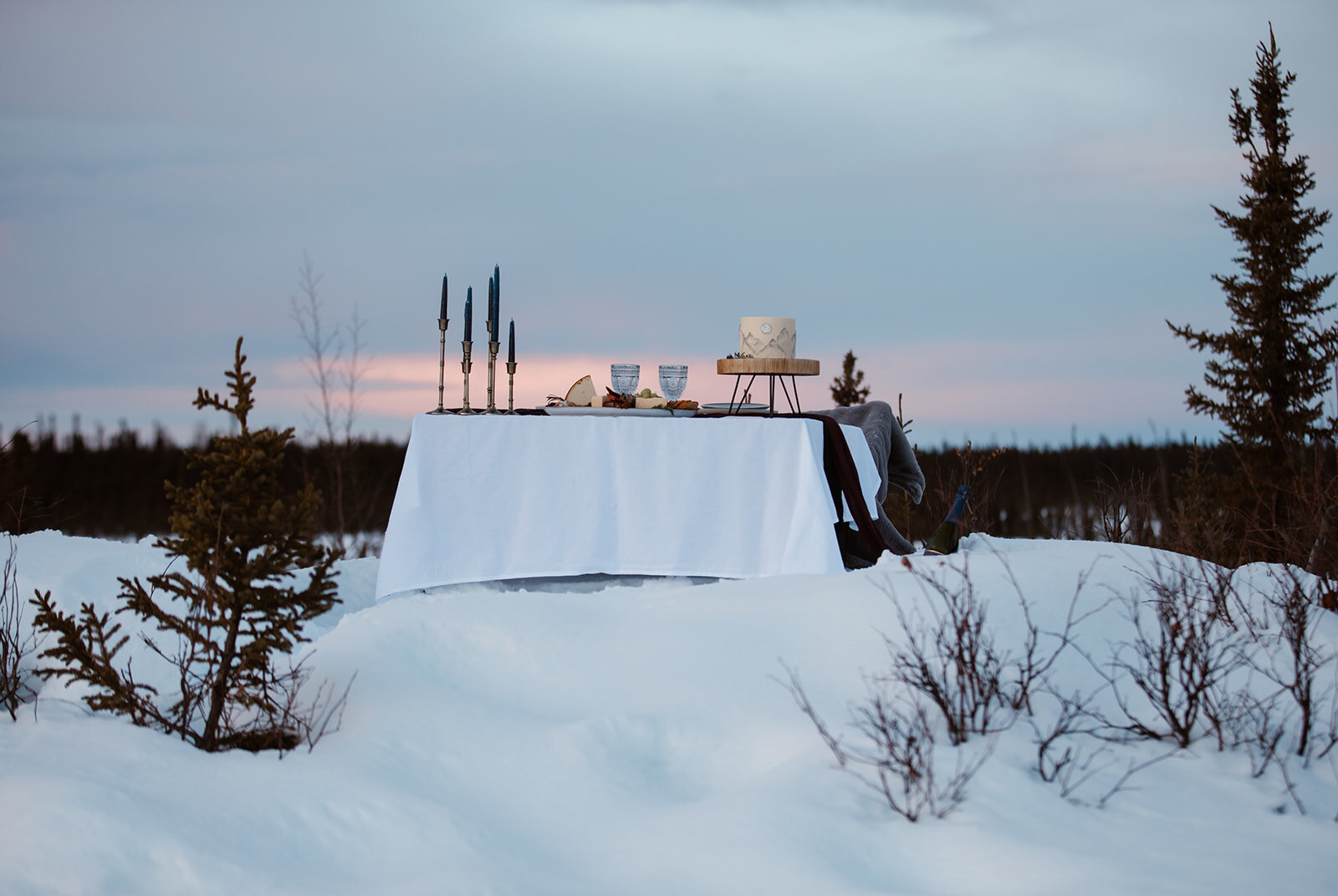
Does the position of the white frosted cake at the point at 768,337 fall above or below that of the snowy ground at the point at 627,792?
above

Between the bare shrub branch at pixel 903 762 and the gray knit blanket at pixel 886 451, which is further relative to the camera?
the gray knit blanket at pixel 886 451

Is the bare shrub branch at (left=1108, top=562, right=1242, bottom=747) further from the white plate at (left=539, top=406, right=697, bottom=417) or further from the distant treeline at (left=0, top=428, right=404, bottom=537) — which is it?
the distant treeline at (left=0, top=428, right=404, bottom=537)

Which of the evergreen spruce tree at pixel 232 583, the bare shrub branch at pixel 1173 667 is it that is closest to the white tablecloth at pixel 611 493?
the bare shrub branch at pixel 1173 667

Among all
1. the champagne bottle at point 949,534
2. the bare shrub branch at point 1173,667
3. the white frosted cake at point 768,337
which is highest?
the white frosted cake at point 768,337

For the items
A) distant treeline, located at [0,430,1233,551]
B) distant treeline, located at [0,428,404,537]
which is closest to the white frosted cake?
distant treeline, located at [0,430,1233,551]

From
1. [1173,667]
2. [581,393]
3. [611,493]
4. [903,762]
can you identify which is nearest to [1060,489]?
[581,393]

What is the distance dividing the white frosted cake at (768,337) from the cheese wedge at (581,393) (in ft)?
2.21

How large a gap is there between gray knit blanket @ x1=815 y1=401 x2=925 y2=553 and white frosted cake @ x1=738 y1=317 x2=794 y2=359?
34 cm

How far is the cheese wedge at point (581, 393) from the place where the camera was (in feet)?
15.0

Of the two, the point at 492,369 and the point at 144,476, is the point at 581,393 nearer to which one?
the point at 492,369

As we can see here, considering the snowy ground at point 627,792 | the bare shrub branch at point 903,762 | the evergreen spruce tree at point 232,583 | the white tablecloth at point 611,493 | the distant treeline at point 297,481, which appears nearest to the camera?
the snowy ground at point 627,792

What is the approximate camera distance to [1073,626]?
3.16 m

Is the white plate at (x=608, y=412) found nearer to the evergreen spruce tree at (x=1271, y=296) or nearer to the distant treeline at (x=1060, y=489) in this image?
the distant treeline at (x=1060, y=489)

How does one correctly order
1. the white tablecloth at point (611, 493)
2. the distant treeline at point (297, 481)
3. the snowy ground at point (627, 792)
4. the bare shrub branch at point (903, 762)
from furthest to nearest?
1. the distant treeline at point (297, 481)
2. the white tablecloth at point (611, 493)
3. the bare shrub branch at point (903, 762)
4. the snowy ground at point (627, 792)
